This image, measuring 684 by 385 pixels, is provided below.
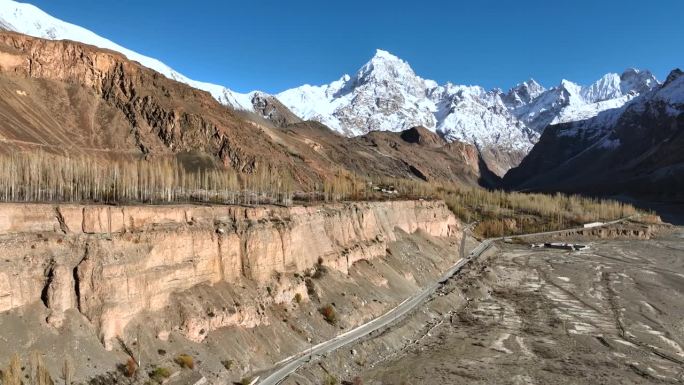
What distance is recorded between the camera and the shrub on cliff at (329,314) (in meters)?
38.3

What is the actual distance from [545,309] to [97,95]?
77.6 meters

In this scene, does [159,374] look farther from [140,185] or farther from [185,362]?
[140,185]

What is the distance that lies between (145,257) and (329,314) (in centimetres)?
1420

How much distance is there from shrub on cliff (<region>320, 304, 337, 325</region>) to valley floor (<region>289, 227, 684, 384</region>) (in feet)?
9.86

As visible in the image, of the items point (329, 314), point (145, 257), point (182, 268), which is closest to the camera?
point (145, 257)

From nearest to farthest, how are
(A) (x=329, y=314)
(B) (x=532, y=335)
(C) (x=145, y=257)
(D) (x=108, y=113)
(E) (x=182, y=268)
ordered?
(C) (x=145, y=257)
(E) (x=182, y=268)
(A) (x=329, y=314)
(B) (x=532, y=335)
(D) (x=108, y=113)

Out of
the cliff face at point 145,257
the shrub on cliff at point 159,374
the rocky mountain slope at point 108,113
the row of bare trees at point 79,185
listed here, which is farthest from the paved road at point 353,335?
the rocky mountain slope at point 108,113

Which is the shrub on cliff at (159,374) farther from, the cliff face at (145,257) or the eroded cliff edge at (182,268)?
the cliff face at (145,257)

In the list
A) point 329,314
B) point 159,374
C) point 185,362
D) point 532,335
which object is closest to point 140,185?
point 329,314

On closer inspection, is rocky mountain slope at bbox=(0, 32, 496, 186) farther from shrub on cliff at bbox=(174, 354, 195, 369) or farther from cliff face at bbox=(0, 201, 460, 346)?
shrub on cliff at bbox=(174, 354, 195, 369)

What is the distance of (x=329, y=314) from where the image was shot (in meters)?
38.6

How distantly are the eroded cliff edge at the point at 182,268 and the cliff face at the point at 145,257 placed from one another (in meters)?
0.06

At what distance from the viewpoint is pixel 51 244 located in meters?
26.1

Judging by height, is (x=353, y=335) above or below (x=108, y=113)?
below
